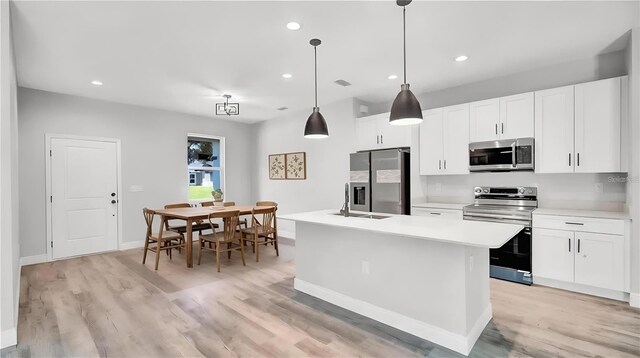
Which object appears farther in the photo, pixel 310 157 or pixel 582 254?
pixel 310 157

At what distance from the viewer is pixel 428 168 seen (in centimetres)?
465

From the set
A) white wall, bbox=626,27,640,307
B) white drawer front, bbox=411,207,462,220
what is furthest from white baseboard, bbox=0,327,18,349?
white wall, bbox=626,27,640,307

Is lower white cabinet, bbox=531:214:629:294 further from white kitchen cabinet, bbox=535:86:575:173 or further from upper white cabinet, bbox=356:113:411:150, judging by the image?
upper white cabinet, bbox=356:113:411:150

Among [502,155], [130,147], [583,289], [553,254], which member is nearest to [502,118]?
[502,155]

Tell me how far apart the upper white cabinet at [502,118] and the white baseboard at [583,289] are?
172 cm

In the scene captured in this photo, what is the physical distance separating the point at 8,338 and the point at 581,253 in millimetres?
5229

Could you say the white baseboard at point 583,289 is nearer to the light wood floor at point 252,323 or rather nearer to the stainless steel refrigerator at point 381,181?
the light wood floor at point 252,323

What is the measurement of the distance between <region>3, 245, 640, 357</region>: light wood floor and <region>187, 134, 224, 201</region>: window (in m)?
3.01

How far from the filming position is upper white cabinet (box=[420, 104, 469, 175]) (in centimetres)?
429

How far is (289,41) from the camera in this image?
3115 millimetres

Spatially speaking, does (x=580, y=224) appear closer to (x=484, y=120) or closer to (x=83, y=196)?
(x=484, y=120)

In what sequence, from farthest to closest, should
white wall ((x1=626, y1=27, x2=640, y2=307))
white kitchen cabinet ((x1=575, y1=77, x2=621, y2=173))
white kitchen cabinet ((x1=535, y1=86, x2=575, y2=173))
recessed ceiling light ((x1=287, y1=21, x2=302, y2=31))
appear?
white kitchen cabinet ((x1=535, y1=86, x2=575, y2=173)), white kitchen cabinet ((x1=575, y1=77, x2=621, y2=173)), white wall ((x1=626, y1=27, x2=640, y2=307)), recessed ceiling light ((x1=287, y1=21, x2=302, y2=31))

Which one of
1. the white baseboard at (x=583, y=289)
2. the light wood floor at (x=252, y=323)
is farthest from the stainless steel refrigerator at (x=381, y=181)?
the white baseboard at (x=583, y=289)

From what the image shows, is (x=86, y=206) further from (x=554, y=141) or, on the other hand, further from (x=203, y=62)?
(x=554, y=141)
